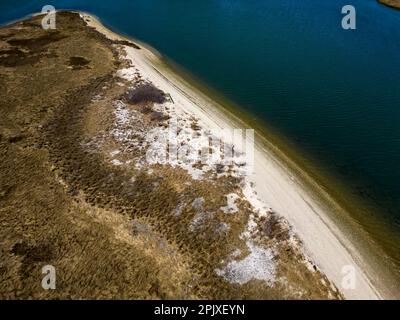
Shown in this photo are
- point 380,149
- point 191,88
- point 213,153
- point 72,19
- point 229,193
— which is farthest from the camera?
point 72,19

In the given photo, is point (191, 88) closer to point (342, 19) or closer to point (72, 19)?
point (72, 19)

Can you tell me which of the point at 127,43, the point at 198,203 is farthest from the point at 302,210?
the point at 127,43

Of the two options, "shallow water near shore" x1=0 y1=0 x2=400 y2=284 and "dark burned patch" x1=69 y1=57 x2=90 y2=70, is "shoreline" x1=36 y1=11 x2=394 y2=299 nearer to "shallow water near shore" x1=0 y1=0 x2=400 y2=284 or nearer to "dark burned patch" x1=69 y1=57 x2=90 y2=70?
"shallow water near shore" x1=0 y1=0 x2=400 y2=284

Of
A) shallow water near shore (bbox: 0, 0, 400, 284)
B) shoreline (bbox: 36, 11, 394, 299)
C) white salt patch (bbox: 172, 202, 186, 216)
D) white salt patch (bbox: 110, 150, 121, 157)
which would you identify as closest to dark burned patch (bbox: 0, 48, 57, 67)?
shallow water near shore (bbox: 0, 0, 400, 284)

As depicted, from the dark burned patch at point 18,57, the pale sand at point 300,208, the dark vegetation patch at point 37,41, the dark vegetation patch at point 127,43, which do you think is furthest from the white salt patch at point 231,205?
the dark vegetation patch at point 37,41

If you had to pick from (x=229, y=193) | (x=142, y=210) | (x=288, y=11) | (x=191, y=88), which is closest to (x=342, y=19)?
(x=288, y=11)

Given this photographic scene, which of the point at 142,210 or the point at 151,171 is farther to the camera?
the point at 151,171

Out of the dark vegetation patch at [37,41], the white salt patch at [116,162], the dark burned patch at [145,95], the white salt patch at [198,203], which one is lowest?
the white salt patch at [198,203]

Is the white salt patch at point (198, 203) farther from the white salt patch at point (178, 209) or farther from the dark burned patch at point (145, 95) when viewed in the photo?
the dark burned patch at point (145, 95)
